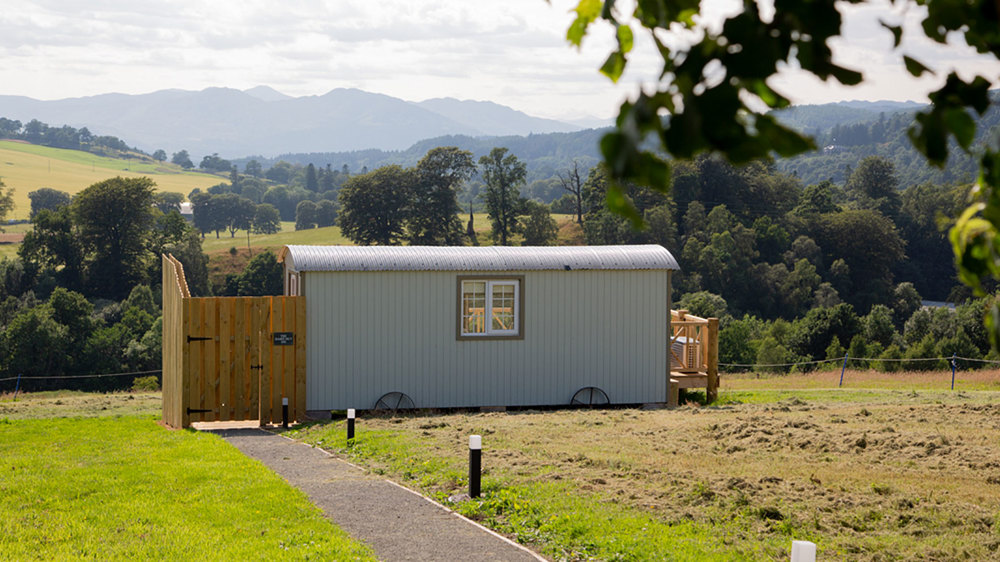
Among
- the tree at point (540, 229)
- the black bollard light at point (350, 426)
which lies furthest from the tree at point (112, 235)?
the black bollard light at point (350, 426)

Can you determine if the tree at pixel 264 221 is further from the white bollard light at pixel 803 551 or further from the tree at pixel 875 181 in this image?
the white bollard light at pixel 803 551

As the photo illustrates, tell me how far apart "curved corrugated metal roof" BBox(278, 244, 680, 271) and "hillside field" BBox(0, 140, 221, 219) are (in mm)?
108498

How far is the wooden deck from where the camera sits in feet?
55.6

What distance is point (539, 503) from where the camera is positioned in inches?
318

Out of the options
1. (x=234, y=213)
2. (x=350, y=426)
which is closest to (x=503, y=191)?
(x=234, y=213)

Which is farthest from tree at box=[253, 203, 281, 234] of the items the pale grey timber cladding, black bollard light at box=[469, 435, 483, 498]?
black bollard light at box=[469, 435, 483, 498]

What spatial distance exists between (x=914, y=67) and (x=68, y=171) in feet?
541

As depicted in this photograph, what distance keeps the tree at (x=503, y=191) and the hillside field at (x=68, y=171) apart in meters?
65.7

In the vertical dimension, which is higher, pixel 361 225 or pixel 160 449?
pixel 361 225

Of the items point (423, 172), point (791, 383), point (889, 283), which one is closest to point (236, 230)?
point (423, 172)

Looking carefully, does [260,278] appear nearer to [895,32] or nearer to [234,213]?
[234,213]

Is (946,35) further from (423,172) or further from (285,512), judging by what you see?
(423,172)

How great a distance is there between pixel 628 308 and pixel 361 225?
175 feet

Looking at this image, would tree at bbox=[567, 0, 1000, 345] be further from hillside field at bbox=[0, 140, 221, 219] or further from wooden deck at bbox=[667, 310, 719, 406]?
hillside field at bbox=[0, 140, 221, 219]
